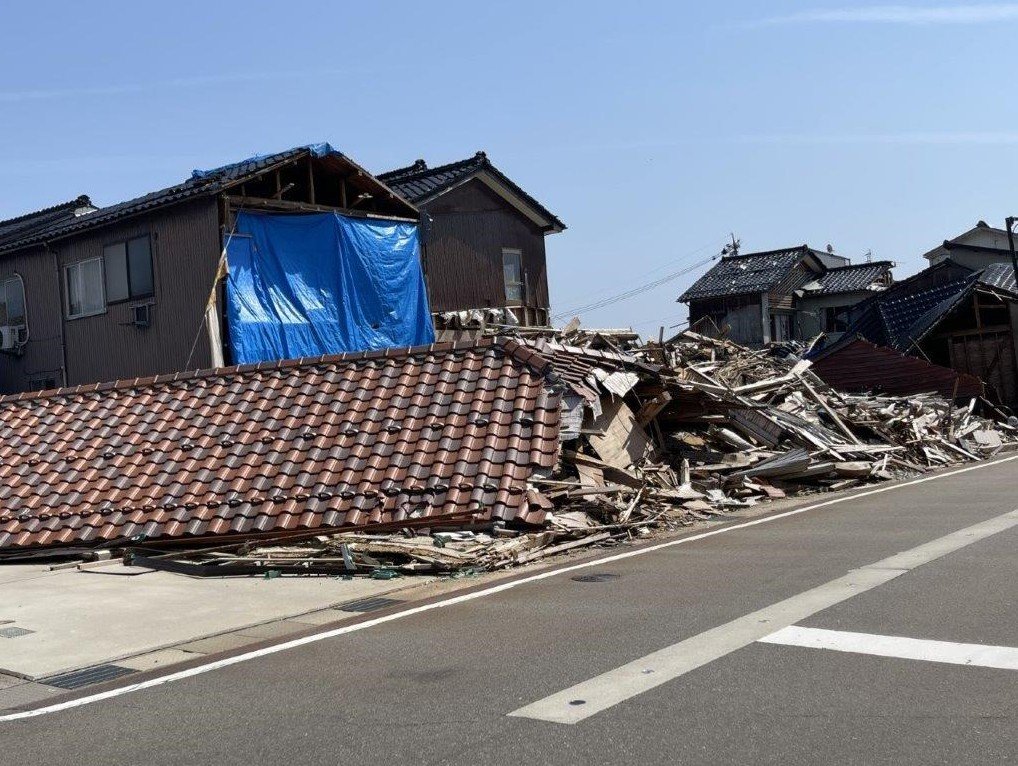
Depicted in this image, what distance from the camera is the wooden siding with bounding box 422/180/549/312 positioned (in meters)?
30.9

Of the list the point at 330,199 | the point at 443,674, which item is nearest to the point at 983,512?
the point at 443,674

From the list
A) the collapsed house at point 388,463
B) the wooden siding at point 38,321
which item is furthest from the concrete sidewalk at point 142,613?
the wooden siding at point 38,321

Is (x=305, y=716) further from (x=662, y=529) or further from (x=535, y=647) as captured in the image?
(x=662, y=529)

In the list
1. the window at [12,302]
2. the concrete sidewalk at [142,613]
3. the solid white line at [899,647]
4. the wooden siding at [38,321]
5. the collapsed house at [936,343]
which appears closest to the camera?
the solid white line at [899,647]

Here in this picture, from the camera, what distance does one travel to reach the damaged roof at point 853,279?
5422 cm

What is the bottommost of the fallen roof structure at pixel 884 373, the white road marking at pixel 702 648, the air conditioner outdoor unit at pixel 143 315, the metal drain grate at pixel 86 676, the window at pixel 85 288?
the white road marking at pixel 702 648

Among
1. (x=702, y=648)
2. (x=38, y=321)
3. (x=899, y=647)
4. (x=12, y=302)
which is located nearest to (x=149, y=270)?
(x=38, y=321)

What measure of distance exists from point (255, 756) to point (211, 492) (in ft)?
25.0

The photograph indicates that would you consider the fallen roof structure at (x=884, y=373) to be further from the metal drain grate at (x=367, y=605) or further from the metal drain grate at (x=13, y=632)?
the metal drain grate at (x=13, y=632)

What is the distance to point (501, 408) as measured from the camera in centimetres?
1289

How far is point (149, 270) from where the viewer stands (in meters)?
22.6

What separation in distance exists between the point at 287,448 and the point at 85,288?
1355cm

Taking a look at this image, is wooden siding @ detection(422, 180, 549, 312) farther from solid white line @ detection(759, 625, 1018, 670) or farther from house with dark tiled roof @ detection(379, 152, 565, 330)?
solid white line @ detection(759, 625, 1018, 670)

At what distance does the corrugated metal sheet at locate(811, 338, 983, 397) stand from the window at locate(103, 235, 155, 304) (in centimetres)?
2045
